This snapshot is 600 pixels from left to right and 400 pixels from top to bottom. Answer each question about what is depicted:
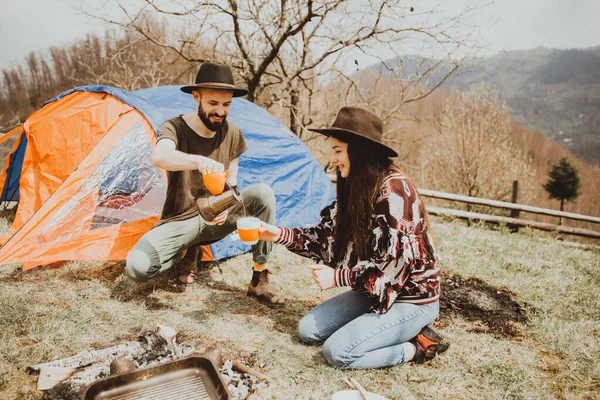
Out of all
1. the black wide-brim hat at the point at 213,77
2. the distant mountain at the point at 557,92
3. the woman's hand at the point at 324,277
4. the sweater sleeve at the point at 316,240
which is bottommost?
the woman's hand at the point at 324,277

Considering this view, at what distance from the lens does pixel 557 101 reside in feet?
374

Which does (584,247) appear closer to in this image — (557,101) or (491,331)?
(491,331)

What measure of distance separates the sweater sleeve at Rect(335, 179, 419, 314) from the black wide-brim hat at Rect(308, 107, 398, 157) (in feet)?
0.84

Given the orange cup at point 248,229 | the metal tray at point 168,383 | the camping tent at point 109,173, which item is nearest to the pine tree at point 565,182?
the camping tent at point 109,173

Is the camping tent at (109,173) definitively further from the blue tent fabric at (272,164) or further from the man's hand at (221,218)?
the man's hand at (221,218)

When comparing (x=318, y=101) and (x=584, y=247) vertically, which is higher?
(x=318, y=101)

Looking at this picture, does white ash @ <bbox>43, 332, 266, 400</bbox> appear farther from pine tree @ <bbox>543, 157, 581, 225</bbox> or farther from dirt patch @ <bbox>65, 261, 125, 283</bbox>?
pine tree @ <bbox>543, 157, 581, 225</bbox>

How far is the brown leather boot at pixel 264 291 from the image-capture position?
9.68 ft

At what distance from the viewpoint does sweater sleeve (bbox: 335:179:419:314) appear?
2.12 meters

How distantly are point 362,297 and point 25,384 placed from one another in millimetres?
1851

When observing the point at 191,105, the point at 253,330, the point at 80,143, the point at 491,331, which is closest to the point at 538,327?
the point at 491,331

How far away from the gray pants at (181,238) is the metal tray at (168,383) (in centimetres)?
A: 84

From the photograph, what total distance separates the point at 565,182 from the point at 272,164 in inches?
1538

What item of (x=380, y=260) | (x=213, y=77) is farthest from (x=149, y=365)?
(x=213, y=77)
